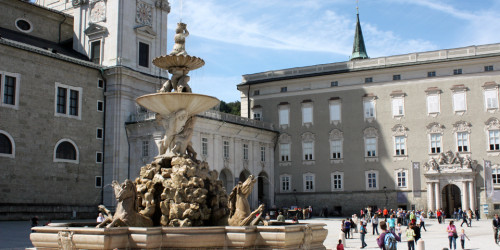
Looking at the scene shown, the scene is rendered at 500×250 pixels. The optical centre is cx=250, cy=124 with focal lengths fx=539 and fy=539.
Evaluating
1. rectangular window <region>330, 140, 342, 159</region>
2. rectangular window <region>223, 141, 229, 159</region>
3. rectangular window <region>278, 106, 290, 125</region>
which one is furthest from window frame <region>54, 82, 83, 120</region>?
rectangular window <region>330, 140, 342, 159</region>

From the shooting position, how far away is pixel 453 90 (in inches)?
1746

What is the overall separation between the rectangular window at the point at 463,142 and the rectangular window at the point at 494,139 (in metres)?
1.70

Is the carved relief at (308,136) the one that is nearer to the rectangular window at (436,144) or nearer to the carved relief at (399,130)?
the carved relief at (399,130)

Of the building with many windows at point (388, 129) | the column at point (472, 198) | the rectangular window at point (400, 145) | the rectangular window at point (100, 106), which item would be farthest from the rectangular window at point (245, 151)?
the column at point (472, 198)

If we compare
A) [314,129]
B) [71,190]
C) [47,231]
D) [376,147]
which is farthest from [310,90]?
[47,231]

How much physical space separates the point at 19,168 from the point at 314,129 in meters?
25.3

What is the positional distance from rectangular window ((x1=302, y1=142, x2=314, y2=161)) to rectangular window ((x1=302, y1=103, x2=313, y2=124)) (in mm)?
2041

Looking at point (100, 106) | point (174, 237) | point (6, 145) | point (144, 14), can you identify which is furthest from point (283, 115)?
point (174, 237)

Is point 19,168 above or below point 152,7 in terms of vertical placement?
below

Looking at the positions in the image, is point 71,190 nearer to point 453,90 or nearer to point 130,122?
point 130,122

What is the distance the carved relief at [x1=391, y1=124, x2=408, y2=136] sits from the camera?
1812 inches

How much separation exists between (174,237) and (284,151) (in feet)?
130

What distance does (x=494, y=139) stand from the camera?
42781 millimetres

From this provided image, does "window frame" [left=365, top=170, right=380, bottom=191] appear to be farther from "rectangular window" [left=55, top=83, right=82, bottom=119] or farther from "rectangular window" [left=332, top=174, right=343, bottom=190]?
"rectangular window" [left=55, top=83, right=82, bottom=119]
